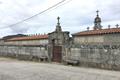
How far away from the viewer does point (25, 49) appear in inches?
1138

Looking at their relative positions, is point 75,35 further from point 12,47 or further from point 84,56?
point 12,47

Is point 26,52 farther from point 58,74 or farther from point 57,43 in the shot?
point 58,74

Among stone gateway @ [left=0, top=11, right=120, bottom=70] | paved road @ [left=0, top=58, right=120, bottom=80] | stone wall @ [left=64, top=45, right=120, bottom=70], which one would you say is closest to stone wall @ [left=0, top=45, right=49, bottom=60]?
Answer: stone gateway @ [left=0, top=11, right=120, bottom=70]

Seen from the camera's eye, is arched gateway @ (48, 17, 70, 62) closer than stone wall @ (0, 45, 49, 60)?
Yes

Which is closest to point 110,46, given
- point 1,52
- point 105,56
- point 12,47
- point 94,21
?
point 105,56

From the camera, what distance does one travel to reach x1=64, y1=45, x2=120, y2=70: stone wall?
17.0 m

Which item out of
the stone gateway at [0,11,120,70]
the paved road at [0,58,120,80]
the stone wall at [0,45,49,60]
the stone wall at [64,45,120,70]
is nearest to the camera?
the paved road at [0,58,120,80]

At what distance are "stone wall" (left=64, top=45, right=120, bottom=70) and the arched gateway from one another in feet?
6.03

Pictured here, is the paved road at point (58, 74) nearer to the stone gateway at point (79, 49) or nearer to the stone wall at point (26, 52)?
the stone gateway at point (79, 49)

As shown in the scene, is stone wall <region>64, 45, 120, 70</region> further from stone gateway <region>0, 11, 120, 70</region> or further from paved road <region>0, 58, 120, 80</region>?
paved road <region>0, 58, 120, 80</region>

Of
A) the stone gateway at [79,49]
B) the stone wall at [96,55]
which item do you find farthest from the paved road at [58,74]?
the stone gateway at [79,49]

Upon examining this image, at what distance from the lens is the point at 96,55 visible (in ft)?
60.6

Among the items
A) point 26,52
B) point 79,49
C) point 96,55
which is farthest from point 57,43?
point 96,55

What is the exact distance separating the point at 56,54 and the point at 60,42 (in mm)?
1514
